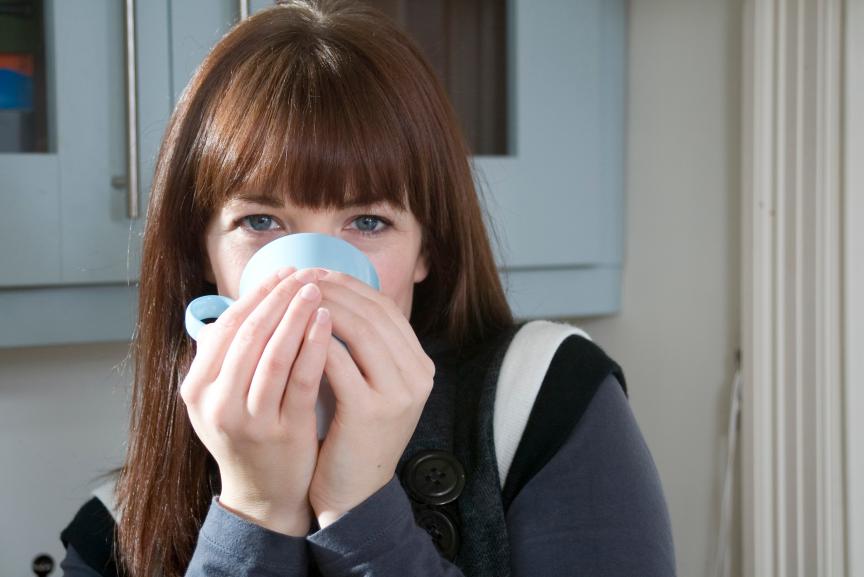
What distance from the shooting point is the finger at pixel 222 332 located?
0.63m

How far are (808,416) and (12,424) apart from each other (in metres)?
0.97

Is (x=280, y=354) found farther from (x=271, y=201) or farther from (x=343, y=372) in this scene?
(x=271, y=201)

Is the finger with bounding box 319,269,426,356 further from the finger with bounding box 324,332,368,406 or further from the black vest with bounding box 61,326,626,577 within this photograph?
the black vest with bounding box 61,326,626,577

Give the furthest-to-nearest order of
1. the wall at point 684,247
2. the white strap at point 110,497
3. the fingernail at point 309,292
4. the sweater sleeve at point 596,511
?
the wall at point 684,247, the white strap at point 110,497, the sweater sleeve at point 596,511, the fingernail at point 309,292

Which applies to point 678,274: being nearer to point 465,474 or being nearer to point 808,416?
point 808,416

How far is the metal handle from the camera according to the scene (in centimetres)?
107

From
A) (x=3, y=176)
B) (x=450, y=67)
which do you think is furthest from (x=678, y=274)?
(x=3, y=176)

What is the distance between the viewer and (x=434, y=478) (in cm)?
78

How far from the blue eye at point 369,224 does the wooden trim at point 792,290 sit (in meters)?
0.52

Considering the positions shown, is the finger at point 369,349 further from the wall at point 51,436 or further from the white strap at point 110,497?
the wall at point 51,436

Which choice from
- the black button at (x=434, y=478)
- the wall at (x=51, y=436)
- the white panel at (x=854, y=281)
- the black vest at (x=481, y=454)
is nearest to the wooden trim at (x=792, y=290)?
the white panel at (x=854, y=281)

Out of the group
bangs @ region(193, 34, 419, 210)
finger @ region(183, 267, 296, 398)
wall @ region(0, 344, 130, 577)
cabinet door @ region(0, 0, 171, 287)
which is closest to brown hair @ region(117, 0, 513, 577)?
bangs @ region(193, 34, 419, 210)

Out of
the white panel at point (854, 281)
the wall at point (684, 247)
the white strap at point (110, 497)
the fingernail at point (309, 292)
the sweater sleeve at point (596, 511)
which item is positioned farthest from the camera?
the wall at point (684, 247)

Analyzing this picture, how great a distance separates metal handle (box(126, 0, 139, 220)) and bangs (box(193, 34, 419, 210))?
33 centimetres
